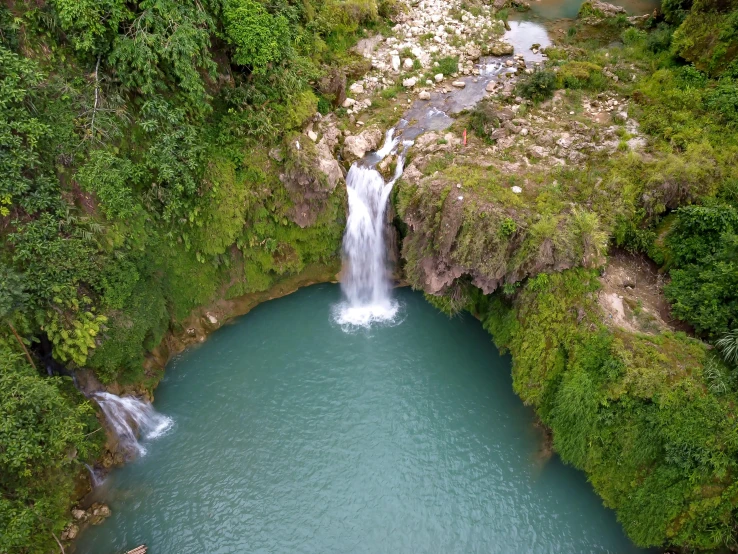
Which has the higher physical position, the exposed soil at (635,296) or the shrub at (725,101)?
the shrub at (725,101)

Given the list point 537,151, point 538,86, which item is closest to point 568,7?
point 538,86

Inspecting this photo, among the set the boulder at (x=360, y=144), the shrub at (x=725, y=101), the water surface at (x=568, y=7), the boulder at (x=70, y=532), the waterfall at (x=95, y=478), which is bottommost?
the boulder at (x=70, y=532)

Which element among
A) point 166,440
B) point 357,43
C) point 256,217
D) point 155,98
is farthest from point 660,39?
point 166,440

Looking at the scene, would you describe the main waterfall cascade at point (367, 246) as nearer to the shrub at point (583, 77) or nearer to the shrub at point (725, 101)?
the shrub at point (583, 77)

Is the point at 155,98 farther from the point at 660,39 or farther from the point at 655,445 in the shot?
the point at 660,39

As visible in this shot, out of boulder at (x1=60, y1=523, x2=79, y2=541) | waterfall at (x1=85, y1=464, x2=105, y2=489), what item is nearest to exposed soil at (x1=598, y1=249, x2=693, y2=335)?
waterfall at (x1=85, y1=464, x2=105, y2=489)

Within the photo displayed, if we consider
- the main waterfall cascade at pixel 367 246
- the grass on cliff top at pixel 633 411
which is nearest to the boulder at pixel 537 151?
the main waterfall cascade at pixel 367 246

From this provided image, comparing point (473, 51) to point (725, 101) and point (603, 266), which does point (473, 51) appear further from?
point (603, 266)

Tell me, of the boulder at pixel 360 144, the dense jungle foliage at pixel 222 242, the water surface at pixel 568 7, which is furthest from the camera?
the water surface at pixel 568 7
